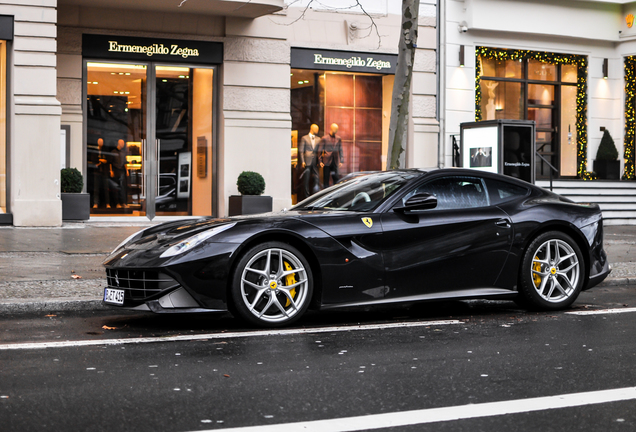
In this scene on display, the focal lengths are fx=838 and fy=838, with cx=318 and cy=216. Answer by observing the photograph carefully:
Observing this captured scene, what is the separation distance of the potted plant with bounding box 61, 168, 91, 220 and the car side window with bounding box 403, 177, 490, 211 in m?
11.5

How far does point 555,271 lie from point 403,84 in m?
5.38

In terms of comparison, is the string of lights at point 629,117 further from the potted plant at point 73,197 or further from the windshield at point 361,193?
the windshield at point 361,193

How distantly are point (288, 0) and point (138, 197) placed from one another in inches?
226

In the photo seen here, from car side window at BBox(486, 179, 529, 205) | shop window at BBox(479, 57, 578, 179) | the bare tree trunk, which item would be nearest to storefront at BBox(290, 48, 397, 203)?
shop window at BBox(479, 57, 578, 179)

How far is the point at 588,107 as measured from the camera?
23.6 meters

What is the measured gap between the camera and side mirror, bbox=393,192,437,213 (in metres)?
6.86

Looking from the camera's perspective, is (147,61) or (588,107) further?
(588,107)

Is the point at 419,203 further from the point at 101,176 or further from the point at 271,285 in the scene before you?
the point at 101,176

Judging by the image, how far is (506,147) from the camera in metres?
17.5

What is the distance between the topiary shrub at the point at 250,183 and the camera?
727 inches

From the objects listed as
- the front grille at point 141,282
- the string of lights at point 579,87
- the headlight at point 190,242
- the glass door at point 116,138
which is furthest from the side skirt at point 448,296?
the string of lights at point 579,87

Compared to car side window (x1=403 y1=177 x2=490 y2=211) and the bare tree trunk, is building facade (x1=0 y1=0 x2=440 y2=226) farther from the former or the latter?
car side window (x1=403 y1=177 x2=490 y2=211)

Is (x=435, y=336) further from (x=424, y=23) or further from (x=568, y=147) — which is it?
(x=568, y=147)

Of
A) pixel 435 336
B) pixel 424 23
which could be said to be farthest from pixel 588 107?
pixel 435 336
